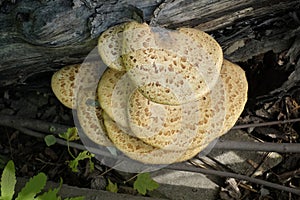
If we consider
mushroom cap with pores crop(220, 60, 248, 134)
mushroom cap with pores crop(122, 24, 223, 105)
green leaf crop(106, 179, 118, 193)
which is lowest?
green leaf crop(106, 179, 118, 193)

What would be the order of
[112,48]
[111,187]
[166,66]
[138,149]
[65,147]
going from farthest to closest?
[65,147], [111,187], [138,149], [112,48], [166,66]

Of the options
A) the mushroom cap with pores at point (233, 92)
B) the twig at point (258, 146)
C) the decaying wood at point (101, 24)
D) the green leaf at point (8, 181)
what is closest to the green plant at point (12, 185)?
the green leaf at point (8, 181)

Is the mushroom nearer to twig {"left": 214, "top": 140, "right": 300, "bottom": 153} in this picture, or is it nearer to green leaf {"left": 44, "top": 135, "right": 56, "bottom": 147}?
twig {"left": 214, "top": 140, "right": 300, "bottom": 153}

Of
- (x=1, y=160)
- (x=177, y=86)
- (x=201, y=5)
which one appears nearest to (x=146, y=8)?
(x=201, y=5)

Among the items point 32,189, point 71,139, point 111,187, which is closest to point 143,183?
point 111,187

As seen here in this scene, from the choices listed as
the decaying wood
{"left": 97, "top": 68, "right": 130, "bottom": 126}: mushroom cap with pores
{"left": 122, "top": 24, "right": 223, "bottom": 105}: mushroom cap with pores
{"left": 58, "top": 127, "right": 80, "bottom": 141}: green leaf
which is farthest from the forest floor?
{"left": 122, "top": 24, "right": 223, "bottom": 105}: mushroom cap with pores

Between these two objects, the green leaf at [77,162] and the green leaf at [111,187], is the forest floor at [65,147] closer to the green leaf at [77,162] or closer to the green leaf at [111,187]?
the green leaf at [111,187]

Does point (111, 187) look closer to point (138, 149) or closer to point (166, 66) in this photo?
point (138, 149)
